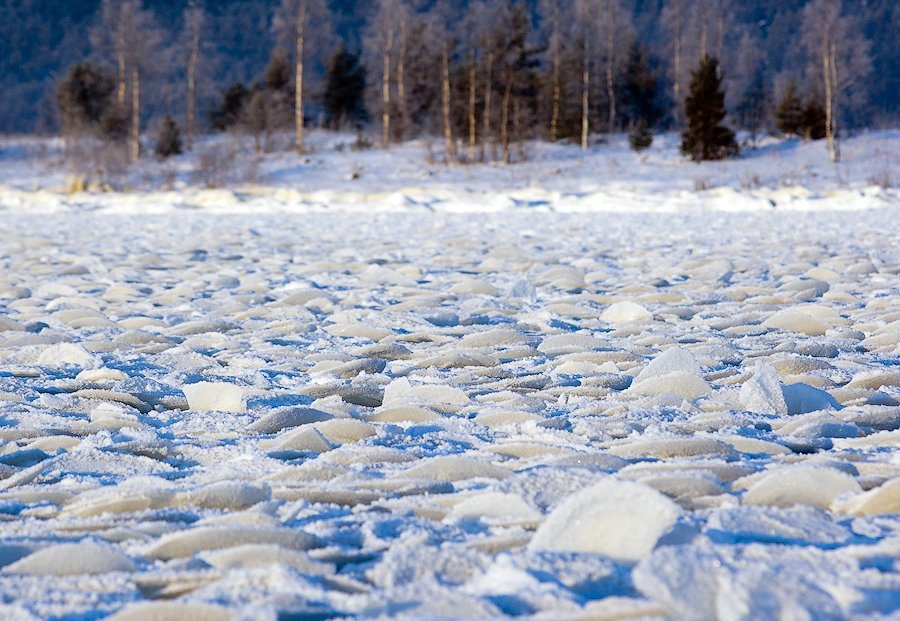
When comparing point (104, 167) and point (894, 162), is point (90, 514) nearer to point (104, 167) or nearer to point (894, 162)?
point (104, 167)

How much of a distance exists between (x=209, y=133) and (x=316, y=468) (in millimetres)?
29463

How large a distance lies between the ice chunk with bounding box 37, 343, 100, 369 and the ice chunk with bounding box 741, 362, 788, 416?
1.56 metres

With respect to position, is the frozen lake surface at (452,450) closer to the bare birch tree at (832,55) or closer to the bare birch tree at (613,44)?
the bare birch tree at (832,55)

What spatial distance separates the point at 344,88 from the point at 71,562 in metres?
32.0

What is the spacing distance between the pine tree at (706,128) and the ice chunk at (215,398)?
21200 millimetres

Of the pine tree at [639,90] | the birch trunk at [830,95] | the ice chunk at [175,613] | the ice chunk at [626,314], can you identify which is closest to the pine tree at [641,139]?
the birch trunk at [830,95]

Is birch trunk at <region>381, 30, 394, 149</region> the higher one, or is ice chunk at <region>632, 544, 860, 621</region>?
birch trunk at <region>381, 30, 394, 149</region>

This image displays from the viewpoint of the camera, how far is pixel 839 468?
4.79 ft

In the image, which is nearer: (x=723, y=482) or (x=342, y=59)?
(x=723, y=482)

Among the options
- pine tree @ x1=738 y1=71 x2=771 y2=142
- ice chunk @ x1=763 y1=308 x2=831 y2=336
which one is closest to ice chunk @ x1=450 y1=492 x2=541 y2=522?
ice chunk @ x1=763 y1=308 x2=831 y2=336

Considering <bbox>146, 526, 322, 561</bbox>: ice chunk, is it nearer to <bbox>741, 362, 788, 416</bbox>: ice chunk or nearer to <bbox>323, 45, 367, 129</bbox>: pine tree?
<bbox>741, 362, 788, 416</bbox>: ice chunk

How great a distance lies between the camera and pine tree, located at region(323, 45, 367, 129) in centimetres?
3184

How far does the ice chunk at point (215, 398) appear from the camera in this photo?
6.51 ft

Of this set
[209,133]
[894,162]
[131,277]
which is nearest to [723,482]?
[131,277]
